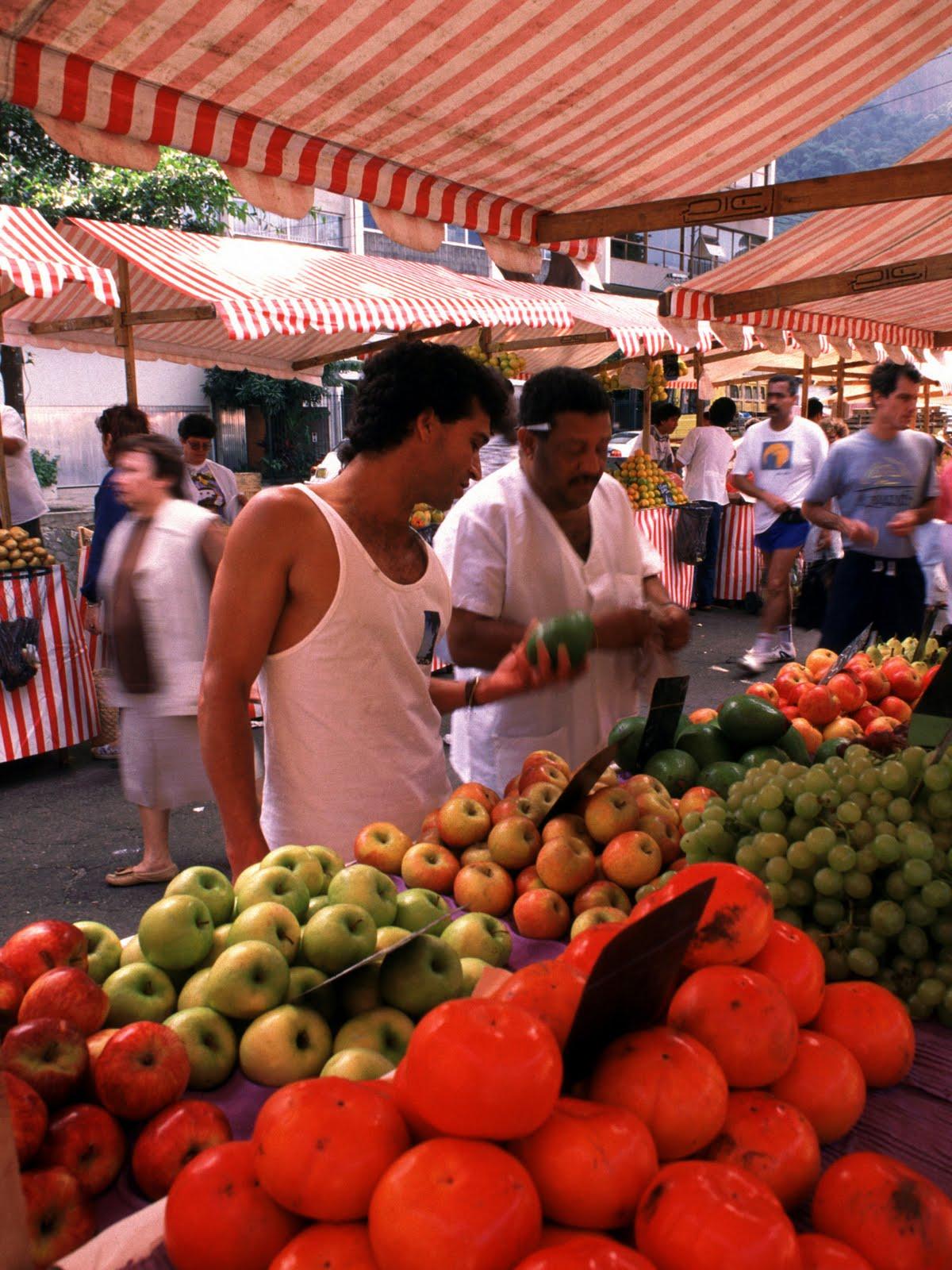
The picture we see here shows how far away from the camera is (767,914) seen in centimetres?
137

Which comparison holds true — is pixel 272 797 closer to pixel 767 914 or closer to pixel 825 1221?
pixel 767 914

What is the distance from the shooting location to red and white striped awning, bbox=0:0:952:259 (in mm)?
2258

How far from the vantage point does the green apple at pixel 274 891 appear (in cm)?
169

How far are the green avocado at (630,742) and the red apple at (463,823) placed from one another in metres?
0.45

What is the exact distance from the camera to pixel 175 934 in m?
1.54

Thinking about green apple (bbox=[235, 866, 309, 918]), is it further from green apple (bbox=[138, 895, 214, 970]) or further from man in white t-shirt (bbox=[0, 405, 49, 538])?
man in white t-shirt (bbox=[0, 405, 49, 538])

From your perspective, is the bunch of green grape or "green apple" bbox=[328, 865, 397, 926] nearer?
the bunch of green grape

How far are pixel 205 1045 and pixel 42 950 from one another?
293 millimetres

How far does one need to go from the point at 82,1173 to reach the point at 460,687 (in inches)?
66.8

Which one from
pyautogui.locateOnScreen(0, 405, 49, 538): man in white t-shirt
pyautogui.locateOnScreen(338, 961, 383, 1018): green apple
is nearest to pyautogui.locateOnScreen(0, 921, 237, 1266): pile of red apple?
pyautogui.locateOnScreen(338, 961, 383, 1018): green apple

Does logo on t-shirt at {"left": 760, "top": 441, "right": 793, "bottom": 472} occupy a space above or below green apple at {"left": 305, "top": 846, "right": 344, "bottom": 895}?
above

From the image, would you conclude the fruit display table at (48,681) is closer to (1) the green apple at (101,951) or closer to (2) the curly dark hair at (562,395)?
(2) the curly dark hair at (562,395)

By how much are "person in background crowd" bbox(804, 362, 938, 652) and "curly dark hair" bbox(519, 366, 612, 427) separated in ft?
11.2

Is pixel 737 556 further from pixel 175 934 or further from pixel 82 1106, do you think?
pixel 82 1106
